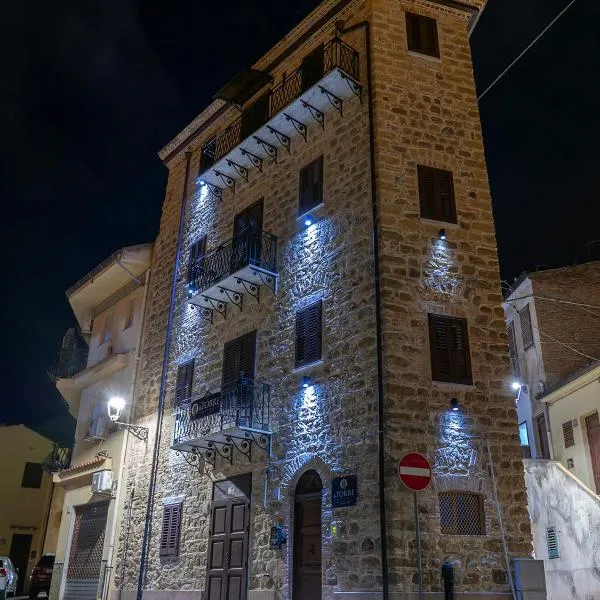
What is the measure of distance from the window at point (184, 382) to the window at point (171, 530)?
2.80 metres

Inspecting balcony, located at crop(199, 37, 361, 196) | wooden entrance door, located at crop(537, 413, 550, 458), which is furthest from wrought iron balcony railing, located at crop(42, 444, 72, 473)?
Result: wooden entrance door, located at crop(537, 413, 550, 458)

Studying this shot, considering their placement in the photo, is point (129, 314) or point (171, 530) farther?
point (129, 314)

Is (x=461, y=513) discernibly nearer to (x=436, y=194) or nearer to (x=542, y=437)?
(x=436, y=194)

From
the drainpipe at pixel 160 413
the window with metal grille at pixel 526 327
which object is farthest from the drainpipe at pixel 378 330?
the window with metal grille at pixel 526 327

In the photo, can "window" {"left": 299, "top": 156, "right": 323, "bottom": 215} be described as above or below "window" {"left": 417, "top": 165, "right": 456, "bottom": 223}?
above

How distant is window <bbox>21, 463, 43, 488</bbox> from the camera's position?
39.2 metres

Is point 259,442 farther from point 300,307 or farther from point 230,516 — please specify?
point 300,307

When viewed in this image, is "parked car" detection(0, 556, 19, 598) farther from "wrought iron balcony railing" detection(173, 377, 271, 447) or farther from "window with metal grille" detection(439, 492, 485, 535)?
"window with metal grille" detection(439, 492, 485, 535)

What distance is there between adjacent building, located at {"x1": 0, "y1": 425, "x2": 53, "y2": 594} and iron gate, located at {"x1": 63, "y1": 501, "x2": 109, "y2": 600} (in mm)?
16953

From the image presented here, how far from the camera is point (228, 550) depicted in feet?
50.1

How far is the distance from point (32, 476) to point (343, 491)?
105ft

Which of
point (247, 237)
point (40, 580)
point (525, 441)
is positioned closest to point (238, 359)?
point (247, 237)

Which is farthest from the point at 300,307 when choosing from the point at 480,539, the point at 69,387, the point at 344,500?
the point at 69,387

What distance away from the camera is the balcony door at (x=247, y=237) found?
54.9ft
